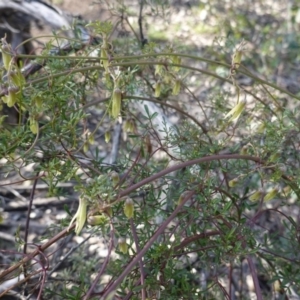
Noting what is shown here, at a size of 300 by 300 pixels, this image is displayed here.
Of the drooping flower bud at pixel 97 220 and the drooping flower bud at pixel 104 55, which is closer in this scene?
the drooping flower bud at pixel 97 220

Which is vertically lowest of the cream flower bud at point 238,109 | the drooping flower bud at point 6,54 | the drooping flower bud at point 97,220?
the drooping flower bud at point 97,220

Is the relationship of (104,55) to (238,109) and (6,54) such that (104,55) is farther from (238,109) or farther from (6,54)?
(238,109)

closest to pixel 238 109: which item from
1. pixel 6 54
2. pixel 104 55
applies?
pixel 104 55

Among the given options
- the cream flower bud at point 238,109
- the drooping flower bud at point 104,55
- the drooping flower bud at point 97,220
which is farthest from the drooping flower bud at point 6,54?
the cream flower bud at point 238,109

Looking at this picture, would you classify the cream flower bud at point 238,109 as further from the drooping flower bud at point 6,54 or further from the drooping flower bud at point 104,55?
the drooping flower bud at point 6,54

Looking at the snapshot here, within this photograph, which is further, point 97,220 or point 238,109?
point 238,109

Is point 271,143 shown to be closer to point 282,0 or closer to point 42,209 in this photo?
point 42,209

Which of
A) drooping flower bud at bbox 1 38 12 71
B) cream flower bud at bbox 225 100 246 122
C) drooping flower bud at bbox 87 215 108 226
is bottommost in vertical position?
drooping flower bud at bbox 87 215 108 226

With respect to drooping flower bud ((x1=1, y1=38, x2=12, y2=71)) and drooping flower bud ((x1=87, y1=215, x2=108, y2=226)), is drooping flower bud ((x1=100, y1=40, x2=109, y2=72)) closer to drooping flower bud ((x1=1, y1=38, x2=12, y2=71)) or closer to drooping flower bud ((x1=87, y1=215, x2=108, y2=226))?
drooping flower bud ((x1=1, y1=38, x2=12, y2=71))

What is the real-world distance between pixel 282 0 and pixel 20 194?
305 centimetres

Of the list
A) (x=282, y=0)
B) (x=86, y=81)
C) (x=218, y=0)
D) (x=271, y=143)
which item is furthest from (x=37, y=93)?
(x=282, y=0)

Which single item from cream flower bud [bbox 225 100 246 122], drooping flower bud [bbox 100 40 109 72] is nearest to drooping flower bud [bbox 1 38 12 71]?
drooping flower bud [bbox 100 40 109 72]

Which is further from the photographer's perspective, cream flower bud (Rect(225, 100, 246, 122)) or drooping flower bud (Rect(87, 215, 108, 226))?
cream flower bud (Rect(225, 100, 246, 122))

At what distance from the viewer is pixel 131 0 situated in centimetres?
418
